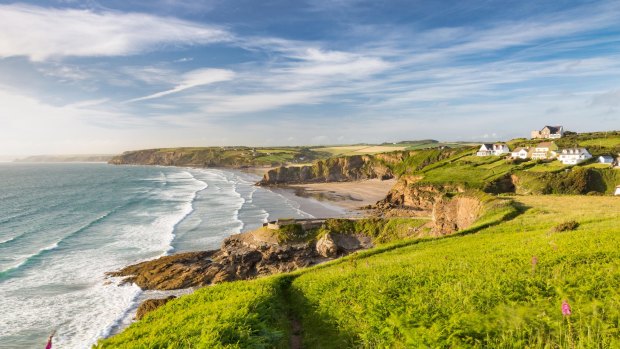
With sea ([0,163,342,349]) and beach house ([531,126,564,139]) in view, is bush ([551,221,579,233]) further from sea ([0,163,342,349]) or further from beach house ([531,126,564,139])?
beach house ([531,126,564,139])

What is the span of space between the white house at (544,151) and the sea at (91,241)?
2234 inches

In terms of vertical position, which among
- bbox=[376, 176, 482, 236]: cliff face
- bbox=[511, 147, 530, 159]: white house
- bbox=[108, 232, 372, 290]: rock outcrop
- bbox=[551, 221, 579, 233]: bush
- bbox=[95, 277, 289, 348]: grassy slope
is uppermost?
bbox=[511, 147, 530, 159]: white house

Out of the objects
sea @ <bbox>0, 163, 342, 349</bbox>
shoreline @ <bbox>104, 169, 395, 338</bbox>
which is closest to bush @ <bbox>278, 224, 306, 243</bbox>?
sea @ <bbox>0, 163, 342, 349</bbox>

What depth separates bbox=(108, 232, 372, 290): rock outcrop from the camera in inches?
1593

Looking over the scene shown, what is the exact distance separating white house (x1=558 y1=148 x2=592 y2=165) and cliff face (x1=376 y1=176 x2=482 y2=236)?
90.6ft

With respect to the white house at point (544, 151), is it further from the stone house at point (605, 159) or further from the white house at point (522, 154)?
the stone house at point (605, 159)

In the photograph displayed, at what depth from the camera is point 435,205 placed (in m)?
50.1

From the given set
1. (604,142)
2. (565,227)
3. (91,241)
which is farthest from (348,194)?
(565,227)

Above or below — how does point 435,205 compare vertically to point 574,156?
below

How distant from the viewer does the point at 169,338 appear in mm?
11164

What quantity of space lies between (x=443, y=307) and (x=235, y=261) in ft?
123

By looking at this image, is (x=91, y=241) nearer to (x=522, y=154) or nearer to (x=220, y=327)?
(x=220, y=327)

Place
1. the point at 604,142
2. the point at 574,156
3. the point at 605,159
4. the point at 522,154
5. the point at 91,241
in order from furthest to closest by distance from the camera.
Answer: the point at 522,154, the point at 604,142, the point at 574,156, the point at 605,159, the point at 91,241

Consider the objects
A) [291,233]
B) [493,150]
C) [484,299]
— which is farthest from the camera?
[493,150]
